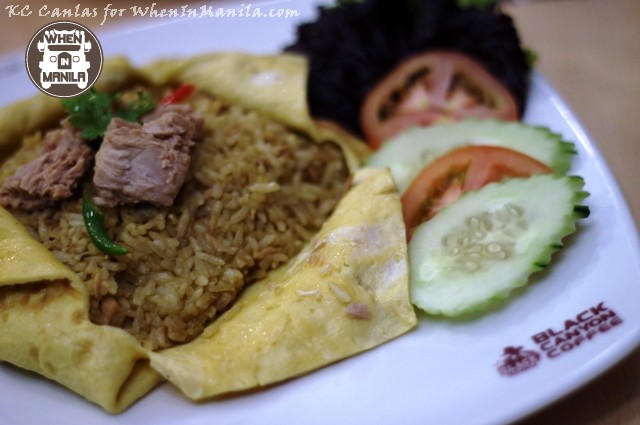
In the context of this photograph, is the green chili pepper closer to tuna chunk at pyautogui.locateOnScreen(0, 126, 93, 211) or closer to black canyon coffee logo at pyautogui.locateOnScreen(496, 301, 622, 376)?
tuna chunk at pyautogui.locateOnScreen(0, 126, 93, 211)

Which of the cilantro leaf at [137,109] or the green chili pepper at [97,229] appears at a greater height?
the cilantro leaf at [137,109]

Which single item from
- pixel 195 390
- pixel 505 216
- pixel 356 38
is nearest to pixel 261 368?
pixel 195 390

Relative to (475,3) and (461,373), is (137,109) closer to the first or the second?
(461,373)

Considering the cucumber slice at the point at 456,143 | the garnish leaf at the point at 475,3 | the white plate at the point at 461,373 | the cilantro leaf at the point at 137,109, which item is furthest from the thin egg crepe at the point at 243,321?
the garnish leaf at the point at 475,3

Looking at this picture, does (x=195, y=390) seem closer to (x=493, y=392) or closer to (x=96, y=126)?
(x=493, y=392)

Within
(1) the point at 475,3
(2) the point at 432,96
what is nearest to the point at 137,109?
(2) the point at 432,96

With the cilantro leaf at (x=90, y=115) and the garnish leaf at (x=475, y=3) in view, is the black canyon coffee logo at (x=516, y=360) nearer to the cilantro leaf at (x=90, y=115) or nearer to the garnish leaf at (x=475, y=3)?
the cilantro leaf at (x=90, y=115)
